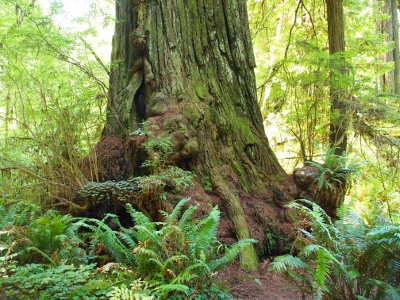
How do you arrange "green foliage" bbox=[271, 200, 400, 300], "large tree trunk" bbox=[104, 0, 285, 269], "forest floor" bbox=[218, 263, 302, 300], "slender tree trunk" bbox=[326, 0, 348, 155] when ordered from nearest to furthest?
1. "green foliage" bbox=[271, 200, 400, 300]
2. "forest floor" bbox=[218, 263, 302, 300]
3. "large tree trunk" bbox=[104, 0, 285, 269]
4. "slender tree trunk" bbox=[326, 0, 348, 155]

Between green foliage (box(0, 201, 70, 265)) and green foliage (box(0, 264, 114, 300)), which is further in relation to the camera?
green foliage (box(0, 201, 70, 265))

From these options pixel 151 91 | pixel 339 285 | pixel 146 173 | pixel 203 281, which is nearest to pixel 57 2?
pixel 151 91

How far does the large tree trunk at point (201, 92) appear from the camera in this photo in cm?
476

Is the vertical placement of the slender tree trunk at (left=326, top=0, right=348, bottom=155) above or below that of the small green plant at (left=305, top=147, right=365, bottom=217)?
above

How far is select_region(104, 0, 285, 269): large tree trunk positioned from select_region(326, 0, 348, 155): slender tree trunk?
153 centimetres

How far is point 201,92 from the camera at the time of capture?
516 cm

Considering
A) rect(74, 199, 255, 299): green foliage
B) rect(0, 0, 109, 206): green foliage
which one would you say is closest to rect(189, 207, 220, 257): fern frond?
rect(74, 199, 255, 299): green foliage

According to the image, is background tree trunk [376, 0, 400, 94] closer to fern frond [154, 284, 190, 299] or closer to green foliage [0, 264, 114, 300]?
fern frond [154, 284, 190, 299]

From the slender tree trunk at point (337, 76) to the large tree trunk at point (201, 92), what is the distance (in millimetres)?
1534

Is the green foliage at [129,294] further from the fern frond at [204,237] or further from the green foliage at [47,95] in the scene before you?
the green foliage at [47,95]

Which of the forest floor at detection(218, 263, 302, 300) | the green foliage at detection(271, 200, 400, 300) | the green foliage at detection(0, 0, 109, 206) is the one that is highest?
the green foliage at detection(0, 0, 109, 206)

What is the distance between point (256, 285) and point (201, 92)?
2908mm

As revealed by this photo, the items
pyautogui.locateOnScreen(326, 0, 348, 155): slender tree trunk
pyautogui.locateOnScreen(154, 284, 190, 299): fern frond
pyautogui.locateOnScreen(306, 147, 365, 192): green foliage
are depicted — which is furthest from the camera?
pyautogui.locateOnScreen(326, 0, 348, 155): slender tree trunk

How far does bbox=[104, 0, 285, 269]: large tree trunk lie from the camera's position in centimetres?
476
